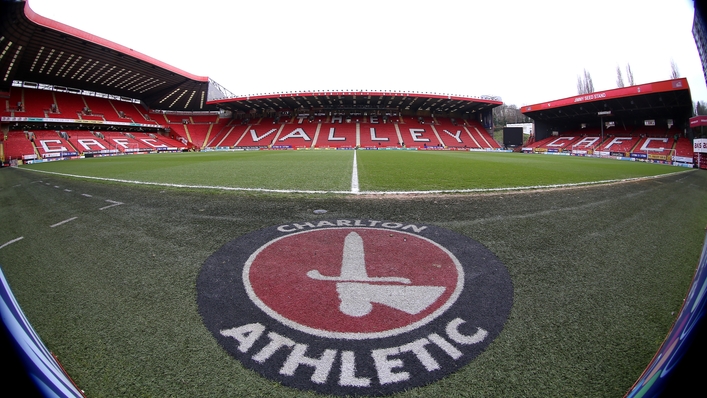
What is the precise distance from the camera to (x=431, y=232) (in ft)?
13.8

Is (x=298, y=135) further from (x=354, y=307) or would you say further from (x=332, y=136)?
(x=354, y=307)

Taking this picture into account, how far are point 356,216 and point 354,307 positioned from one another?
275cm

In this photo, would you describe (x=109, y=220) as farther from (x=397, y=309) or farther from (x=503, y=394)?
(x=503, y=394)

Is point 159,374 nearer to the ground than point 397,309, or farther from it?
farther from it

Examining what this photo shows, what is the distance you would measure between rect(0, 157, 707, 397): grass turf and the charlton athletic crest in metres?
0.13

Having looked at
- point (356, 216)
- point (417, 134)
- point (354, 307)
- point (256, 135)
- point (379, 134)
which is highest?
point (256, 135)

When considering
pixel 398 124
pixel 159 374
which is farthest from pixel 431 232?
pixel 398 124

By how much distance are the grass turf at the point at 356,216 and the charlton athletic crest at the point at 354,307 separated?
13cm

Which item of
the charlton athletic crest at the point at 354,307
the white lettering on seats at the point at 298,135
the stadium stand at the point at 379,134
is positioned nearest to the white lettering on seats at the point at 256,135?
the white lettering on seats at the point at 298,135

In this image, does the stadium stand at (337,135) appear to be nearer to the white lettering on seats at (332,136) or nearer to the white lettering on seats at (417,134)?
the white lettering on seats at (332,136)

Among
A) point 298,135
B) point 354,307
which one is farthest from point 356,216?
point 298,135

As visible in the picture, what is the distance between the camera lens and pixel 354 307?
2.38 meters

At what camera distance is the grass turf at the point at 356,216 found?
1.67 metres

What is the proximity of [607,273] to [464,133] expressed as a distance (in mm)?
57188
